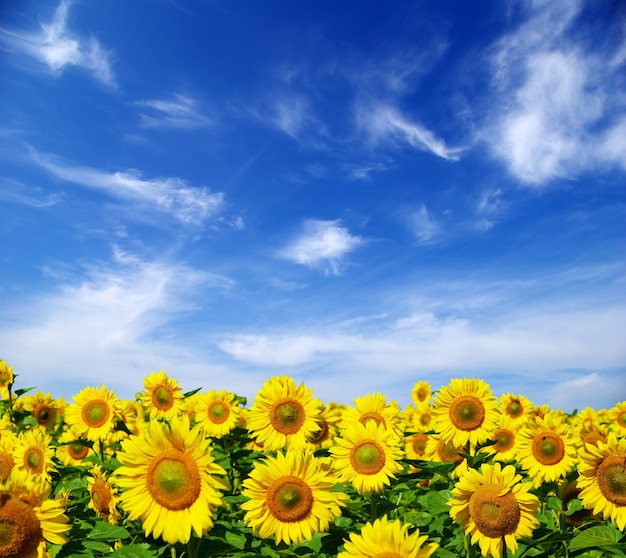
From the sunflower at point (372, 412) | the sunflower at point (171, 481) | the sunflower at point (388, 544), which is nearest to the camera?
the sunflower at point (388, 544)

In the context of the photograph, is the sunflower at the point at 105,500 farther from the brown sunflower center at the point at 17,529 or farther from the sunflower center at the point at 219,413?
the sunflower center at the point at 219,413

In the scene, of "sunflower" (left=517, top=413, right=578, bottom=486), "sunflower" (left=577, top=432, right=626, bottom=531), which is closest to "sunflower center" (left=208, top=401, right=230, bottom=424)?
"sunflower" (left=517, top=413, right=578, bottom=486)

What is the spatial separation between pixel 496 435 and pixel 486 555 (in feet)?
13.8

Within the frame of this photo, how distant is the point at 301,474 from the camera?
5.10 meters

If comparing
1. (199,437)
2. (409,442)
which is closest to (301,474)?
(199,437)

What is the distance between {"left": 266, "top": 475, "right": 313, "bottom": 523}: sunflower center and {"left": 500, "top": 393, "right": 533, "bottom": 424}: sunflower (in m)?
7.52

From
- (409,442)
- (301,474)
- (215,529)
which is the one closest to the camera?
(215,529)

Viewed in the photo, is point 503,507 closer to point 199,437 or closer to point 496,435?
point 199,437

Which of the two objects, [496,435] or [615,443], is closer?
[615,443]

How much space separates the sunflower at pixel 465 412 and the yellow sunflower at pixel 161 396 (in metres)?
4.41

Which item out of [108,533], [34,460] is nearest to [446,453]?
[34,460]

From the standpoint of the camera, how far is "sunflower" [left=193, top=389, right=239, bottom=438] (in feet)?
34.8

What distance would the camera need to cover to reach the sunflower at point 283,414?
23.6 feet

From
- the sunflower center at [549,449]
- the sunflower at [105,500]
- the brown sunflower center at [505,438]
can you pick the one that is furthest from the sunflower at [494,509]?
the brown sunflower center at [505,438]
